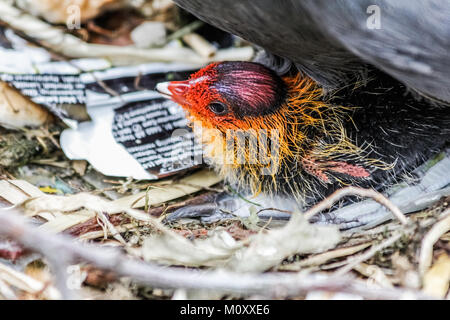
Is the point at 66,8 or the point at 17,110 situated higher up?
the point at 66,8

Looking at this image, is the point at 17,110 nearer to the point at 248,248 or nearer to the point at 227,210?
the point at 227,210

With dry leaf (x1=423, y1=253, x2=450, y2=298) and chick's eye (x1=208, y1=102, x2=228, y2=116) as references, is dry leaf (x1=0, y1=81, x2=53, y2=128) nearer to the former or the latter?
chick's eye (x1=208, y1=102, x2=228, y2=116)

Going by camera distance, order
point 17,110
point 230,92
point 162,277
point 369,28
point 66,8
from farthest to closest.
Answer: point 66,8
point 17,110
point 230,92
point 369,28
point 162,277

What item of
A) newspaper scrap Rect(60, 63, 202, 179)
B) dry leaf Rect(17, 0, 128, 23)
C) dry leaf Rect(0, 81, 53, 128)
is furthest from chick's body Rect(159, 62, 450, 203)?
dry leaf Rect(17, 0, 128, 23)

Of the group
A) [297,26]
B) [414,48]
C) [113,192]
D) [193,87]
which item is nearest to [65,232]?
[113,192]

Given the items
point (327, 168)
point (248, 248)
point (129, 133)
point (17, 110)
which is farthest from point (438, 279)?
point (17, 110)

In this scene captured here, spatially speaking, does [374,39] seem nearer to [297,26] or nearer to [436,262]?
[297,26]
